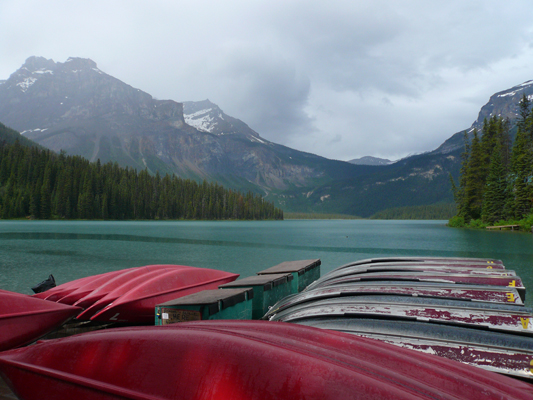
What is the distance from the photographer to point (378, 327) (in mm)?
A: 3680

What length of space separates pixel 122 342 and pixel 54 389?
578 millimetres

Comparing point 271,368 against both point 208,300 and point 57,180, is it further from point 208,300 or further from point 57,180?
point 57,180

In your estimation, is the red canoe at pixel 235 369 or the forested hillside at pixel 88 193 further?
the forested hillside at pixel 88 193

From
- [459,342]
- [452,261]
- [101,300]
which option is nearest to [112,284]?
[101,300]

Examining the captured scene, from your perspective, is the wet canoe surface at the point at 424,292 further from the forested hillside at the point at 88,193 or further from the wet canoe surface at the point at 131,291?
the forested hillside at the point at 88,193

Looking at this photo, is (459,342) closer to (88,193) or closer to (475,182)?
A: (475,182)

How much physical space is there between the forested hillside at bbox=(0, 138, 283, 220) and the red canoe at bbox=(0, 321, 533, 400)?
141665mm

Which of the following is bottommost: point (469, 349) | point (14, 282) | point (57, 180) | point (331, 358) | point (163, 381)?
point (14, 282)

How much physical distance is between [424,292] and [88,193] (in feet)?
469

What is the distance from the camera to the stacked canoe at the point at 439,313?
3084mm

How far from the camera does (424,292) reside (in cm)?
454

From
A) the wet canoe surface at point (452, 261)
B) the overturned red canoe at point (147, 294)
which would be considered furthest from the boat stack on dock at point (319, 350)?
the overturned red canoe at point (147, 294)

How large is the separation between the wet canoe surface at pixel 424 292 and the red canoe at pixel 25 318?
180 inches

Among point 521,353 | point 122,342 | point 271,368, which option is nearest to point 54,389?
point 122,342
